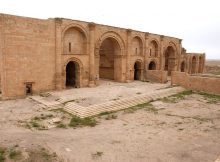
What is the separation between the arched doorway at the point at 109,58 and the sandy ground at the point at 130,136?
1100 cm

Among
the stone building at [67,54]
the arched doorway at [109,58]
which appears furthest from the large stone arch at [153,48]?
the arched doorway at [109,58]

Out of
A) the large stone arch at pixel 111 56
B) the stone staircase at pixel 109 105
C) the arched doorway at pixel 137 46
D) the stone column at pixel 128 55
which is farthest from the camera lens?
the arched doorway at pixel 137 46

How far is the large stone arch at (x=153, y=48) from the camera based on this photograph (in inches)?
1097

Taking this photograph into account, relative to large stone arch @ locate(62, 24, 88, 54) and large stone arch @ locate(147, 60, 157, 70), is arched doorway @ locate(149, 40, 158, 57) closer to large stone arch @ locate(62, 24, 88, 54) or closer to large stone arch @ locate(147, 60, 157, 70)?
large stone arch @ locate(147, 60, 157, 70)

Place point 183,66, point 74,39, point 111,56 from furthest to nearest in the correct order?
point 183,66
point 111,56
point 74,39

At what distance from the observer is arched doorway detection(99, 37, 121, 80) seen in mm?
23875

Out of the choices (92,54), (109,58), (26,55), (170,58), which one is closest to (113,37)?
(92,54)

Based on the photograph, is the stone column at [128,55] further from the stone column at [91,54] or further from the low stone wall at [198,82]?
the stone column at [91,54]

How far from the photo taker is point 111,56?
25.2 metres

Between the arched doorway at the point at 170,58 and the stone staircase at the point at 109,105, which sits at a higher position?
the arched doorway at the point at 170,58

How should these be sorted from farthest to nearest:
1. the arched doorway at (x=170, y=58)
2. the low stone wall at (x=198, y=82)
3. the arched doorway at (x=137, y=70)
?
the arched doorway at (x=170, y=58) → the arched doorway at (x=137, y=70) → the low stone wall at (x=198, y=82)

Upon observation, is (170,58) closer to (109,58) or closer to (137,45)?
(137,45)

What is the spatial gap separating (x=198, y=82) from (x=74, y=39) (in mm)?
12368

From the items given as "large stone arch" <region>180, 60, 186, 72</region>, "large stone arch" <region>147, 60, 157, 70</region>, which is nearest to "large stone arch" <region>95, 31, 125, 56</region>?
"large stone arch" <region>147, 60, 157, 70</region>
